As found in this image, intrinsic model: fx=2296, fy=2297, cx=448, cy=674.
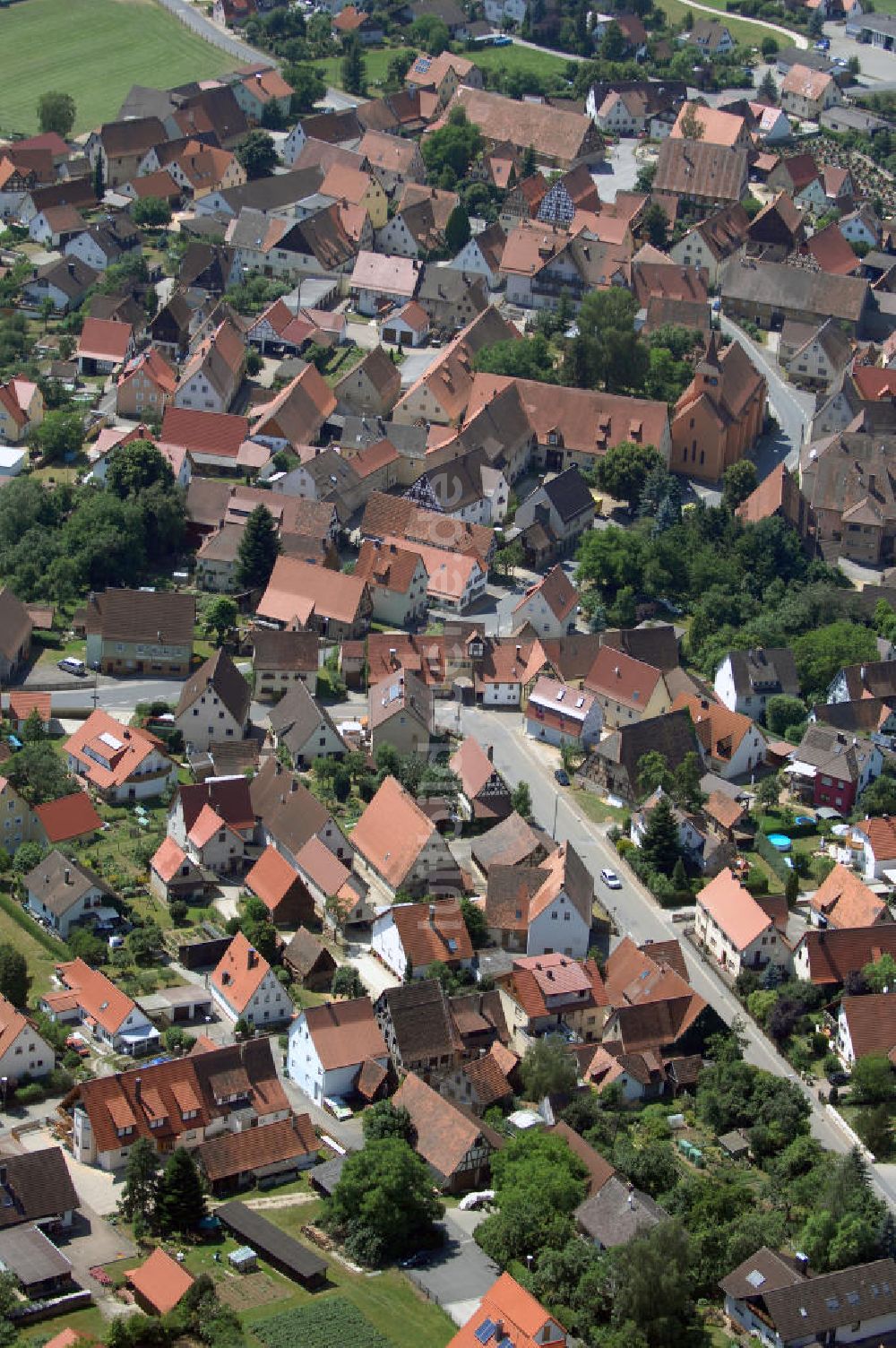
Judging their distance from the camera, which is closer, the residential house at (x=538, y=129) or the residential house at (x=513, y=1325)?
the residential house at (x=513, y=1325)

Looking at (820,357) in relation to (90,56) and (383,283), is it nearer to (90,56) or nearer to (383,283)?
(383,283)

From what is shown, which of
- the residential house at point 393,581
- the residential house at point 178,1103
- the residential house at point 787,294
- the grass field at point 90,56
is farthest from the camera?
the grass field at point 90,56

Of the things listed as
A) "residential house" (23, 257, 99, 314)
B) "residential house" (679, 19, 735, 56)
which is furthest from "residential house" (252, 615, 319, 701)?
"residential house" (679, 19, 735, 56)

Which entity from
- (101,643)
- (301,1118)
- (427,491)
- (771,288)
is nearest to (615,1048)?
(301,1118)

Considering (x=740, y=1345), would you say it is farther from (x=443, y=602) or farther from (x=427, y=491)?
(x=427, y=491)

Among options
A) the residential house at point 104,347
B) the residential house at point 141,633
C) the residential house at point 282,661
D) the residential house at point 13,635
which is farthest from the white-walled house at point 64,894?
the residential house at point 104,347

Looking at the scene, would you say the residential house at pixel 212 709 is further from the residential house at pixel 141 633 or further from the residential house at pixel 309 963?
the residential house at pixel 309 963
